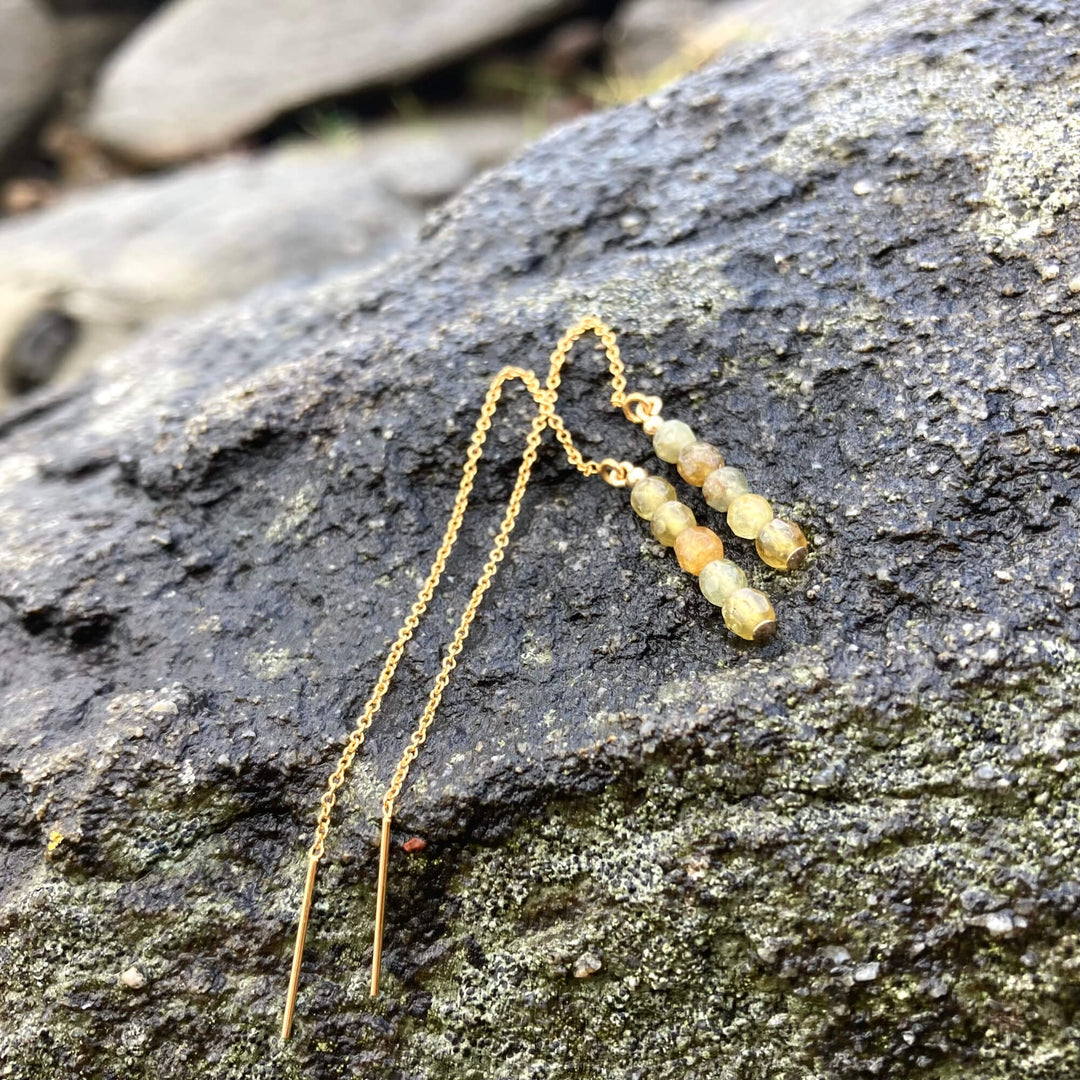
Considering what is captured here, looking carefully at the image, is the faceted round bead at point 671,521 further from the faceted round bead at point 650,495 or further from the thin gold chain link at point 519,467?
the thin gold chain link at point 519,467

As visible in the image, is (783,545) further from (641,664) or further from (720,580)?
(641,664)

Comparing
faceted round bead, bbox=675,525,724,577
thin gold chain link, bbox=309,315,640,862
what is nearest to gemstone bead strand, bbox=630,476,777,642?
faceted round bead, bbox=675,525,724,577

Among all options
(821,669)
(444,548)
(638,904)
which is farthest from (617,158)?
(638,904)

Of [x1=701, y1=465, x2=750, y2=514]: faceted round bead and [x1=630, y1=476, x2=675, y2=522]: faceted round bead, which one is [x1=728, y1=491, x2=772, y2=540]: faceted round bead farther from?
[x1=630, y1=476, x2=675, y2=522]: faceted round bead

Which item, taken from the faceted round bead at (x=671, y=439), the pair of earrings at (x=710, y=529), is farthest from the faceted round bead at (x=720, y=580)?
the faceted round bead at (x=671, y=439)

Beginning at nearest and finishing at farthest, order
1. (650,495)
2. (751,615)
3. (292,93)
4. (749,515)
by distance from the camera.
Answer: (751,615)
(749,515)
(650,495)
(292,93)

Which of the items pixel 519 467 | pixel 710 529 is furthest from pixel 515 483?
pixel 710 529
